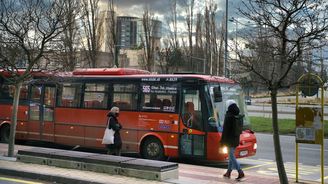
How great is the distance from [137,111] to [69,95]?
3.29 m

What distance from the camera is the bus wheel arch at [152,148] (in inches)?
579

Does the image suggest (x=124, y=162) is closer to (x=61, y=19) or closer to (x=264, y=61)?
(x=264, y=61)

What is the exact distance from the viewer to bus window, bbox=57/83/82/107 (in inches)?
672

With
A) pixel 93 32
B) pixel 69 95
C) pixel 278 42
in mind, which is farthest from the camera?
pixel 93 32

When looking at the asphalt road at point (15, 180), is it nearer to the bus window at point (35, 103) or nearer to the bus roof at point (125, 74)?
the bus roof at point (125, 74)

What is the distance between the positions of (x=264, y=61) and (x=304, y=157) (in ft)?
27.3

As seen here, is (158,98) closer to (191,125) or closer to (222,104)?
(191,125)

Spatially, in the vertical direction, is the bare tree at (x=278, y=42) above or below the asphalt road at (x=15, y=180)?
above

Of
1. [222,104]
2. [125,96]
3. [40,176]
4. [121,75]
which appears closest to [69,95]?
[121,75]

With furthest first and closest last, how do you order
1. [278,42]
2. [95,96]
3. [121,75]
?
[95,96], [121,75], [278,42]

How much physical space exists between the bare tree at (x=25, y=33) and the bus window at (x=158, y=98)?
10.9 feet

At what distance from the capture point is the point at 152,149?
14953 millimetres

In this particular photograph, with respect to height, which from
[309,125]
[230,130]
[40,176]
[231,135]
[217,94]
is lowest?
[40,176]

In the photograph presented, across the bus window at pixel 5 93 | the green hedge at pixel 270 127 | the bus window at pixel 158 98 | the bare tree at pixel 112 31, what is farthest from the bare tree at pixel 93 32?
the bus window at pixel 158 98
